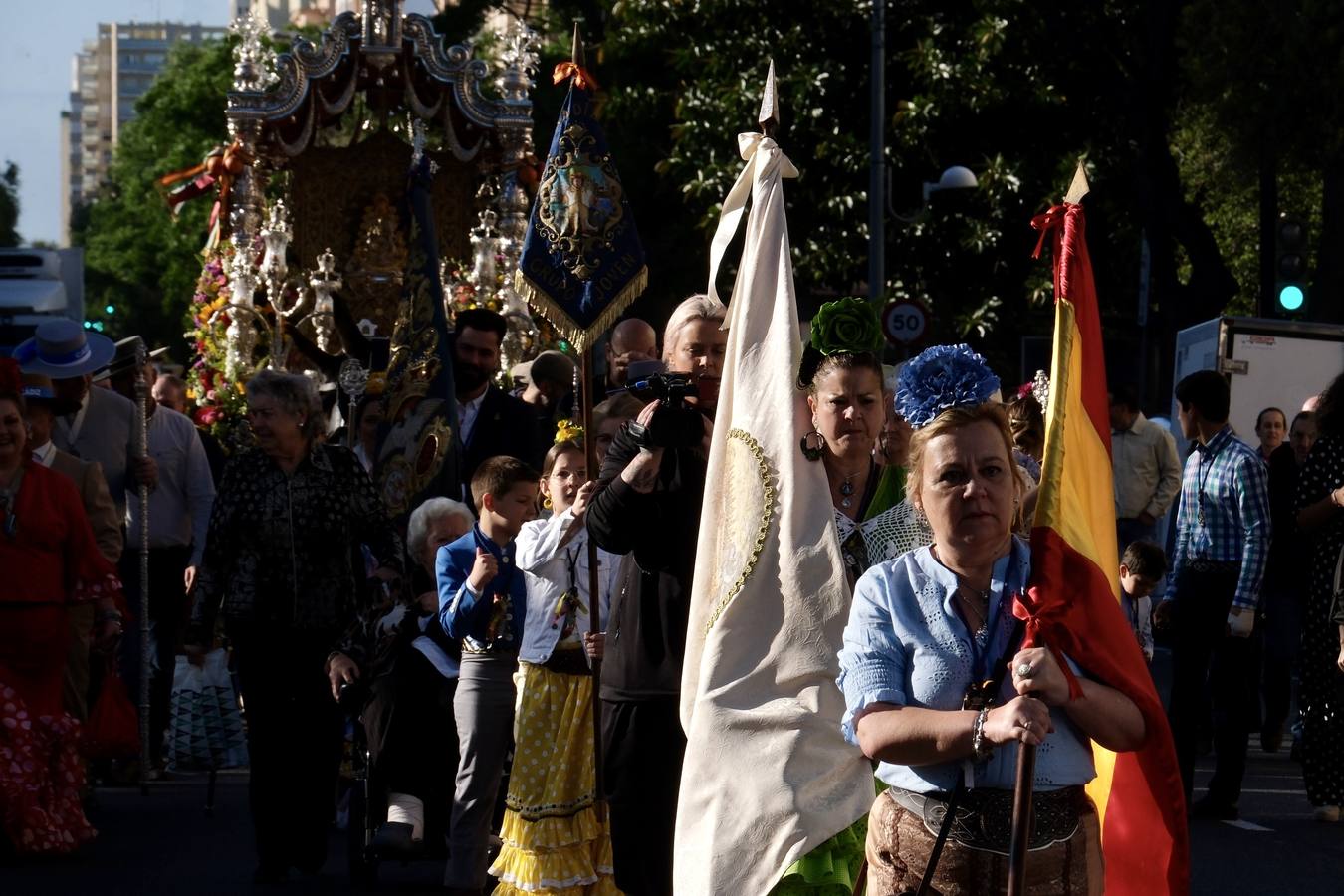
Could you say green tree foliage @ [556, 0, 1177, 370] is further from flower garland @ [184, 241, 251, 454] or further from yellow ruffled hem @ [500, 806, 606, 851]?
yellow ruffled hem @ [500, 806, 606, 851]

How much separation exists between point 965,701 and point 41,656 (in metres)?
6.47

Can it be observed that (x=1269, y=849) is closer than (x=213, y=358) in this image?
Yes

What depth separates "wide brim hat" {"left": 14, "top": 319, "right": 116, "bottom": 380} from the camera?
1182 cm

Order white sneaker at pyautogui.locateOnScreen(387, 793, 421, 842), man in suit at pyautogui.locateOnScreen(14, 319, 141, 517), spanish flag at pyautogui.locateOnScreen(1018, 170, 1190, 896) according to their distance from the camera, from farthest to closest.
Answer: man in suit at pyautogui.locateOnScreen(14, 319, 141, 517) < white sneaker at pyautogui.locateOnScreen(387, 793, 421, 842) < spanish flag at pyautogui.locateOnScreen(1018, 170, 1190, 896)

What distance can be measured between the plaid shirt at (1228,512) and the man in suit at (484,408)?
3.13m

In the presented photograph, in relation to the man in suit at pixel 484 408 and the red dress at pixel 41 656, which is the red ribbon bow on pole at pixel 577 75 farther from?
the red dress at pixel 41 656

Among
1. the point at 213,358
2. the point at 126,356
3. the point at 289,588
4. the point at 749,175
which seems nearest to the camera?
the point at 749,175

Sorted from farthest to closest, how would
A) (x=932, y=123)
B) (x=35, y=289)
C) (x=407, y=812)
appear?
(x=932, y=123)
(x=35, y=289)
(x=407, y=812)

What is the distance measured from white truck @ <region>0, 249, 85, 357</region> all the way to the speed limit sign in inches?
294

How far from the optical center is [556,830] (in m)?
7.65

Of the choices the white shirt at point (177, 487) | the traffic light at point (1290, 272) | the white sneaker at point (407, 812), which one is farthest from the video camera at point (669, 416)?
the traffic light at point (1290, 272)

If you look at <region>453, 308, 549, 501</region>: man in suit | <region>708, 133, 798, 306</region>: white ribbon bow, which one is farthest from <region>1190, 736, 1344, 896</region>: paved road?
<region>708, 133, 798, 306</region>: white ribbon bow

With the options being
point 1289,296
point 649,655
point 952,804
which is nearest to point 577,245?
point 649,655

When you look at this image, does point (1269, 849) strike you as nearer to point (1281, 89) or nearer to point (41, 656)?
point (41, 656)
